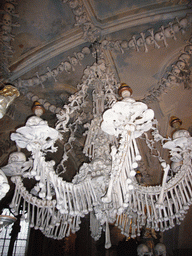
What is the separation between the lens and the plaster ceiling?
10.7 ft

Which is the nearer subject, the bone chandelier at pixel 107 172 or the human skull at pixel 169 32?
the bone chandelier at pixel 107 172

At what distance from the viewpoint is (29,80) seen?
3613 millimetres

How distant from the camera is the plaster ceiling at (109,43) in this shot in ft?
10.7

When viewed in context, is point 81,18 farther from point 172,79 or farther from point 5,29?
point 172,79

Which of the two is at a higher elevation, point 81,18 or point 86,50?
point 81,18

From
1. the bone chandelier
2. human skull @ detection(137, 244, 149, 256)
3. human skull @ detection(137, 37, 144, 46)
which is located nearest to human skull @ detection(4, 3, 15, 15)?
the bone chandelier

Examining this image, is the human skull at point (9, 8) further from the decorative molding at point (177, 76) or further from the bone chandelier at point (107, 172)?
the decorative molding at point (177, 76)

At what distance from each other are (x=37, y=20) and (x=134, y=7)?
1608 millimetres

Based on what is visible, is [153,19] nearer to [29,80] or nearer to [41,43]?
[41,43]

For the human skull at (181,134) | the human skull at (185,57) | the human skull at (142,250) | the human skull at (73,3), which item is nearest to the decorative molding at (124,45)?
the human skull at (185,57)

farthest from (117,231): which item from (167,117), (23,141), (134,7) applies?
(134,7)

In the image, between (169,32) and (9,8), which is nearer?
(9,8)

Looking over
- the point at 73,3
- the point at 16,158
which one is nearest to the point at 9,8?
the point at 73,3

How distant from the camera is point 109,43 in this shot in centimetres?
336
